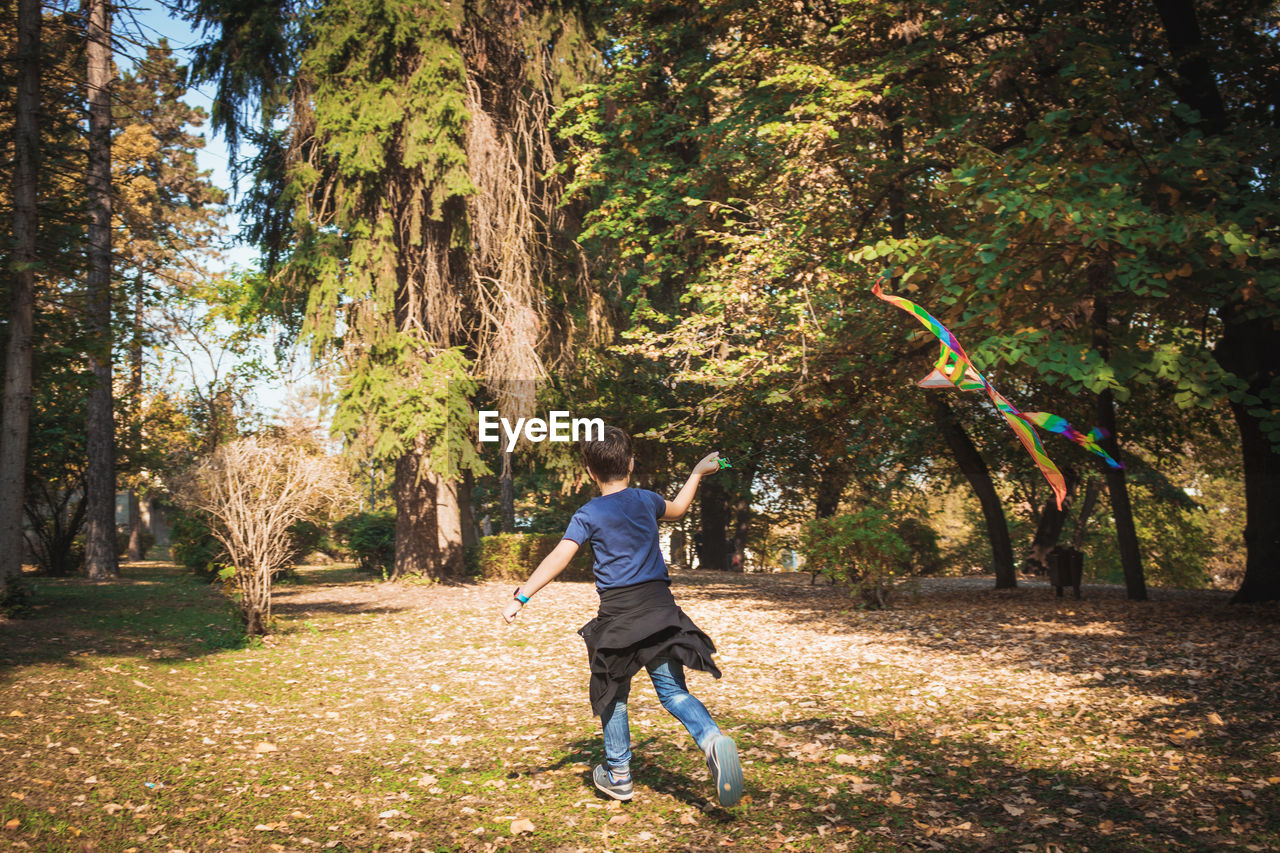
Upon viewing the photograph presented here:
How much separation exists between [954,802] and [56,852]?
448cm

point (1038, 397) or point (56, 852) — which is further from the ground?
point (1038, 397)

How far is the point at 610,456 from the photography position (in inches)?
183

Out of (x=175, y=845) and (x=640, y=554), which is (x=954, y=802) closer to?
(x=640, y=554)

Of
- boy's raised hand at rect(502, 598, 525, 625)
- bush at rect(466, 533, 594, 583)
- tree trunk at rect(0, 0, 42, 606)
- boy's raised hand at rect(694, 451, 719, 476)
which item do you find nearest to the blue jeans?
boy's raised hand at rect(502, 598, 525, 625)

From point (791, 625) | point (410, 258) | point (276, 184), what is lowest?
point (791, 625)

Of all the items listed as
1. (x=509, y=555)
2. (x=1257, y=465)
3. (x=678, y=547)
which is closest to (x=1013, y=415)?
(x=1257, y=465)

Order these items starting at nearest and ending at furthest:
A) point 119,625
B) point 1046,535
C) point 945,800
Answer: point 945,800
point 119,625
point 1046,535

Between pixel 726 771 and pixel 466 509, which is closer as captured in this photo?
pixel 726 771

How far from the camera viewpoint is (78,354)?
1159 centimetres

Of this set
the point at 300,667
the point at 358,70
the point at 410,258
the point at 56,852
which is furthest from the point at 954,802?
the point at 358,70

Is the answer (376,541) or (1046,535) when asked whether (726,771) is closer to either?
(376,541)

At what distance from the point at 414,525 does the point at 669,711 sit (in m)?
13.9

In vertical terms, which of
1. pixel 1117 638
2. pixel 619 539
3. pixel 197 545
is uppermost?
pixel 619 539

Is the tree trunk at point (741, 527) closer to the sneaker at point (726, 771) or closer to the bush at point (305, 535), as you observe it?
the bush at point (305, 535)
